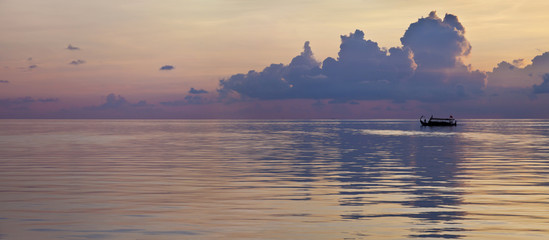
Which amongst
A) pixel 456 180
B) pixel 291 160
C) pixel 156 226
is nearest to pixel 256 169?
pixel 291 160

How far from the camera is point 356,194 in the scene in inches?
1013

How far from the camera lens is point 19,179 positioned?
3203 centimetres

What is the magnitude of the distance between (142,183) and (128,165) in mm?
12727

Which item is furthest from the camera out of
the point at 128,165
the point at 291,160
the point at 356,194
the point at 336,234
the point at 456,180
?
the point at 291,160

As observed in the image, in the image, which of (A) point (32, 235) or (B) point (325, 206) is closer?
(A) point (32, 235)

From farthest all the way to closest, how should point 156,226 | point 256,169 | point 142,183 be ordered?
point 256,169 < point 142,183 < point 156,226

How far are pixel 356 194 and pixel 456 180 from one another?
909cm

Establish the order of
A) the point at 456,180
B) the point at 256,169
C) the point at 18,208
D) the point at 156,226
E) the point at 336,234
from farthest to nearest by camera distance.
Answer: the point at 256,169 → the point at 456,180 → the point at 18,208 → the point at 156,226 → the point at 336,234

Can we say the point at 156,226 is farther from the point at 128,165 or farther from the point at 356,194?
the point at 128,165

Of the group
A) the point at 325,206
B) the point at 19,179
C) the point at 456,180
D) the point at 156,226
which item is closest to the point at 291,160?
the point at 456,180

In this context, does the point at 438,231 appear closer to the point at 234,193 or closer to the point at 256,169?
the point at 234,193

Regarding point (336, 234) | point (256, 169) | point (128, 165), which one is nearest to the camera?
point (336, 234)

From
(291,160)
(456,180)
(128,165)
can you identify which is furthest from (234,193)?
(291,160)

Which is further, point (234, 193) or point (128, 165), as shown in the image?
point (128, 165)
